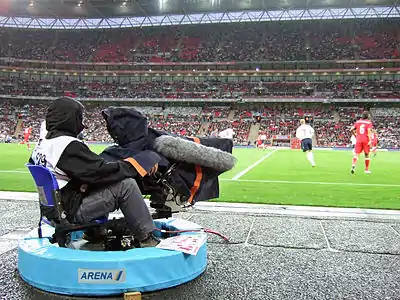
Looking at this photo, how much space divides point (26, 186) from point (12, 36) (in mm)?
53712

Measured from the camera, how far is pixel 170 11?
158 feet

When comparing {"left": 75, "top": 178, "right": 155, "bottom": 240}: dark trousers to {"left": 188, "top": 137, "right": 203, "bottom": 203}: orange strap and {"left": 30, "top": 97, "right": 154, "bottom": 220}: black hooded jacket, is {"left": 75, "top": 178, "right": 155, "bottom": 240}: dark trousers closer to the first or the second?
{"left": 30, "top": 97, "right": 154, "bottom": 220}: black hooded jacket

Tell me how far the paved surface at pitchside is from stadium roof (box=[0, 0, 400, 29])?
42.7m

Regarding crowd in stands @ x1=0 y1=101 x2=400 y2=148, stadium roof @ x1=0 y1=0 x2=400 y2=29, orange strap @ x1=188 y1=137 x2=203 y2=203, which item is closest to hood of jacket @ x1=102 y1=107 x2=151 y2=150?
orange strap @ x1=188 y1=137 x2=203 y2=203

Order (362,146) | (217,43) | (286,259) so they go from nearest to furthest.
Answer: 1. (286,259)
2. (362,146)
3. (217,43)

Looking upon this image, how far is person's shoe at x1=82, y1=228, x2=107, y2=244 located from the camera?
123 inches

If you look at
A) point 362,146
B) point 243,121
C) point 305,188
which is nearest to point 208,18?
point 243,121

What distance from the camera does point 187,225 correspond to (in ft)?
12.2

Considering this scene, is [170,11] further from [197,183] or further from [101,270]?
[101,270]

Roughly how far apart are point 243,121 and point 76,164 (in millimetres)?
41019

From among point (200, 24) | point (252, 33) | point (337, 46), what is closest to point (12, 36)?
point (200, 24)

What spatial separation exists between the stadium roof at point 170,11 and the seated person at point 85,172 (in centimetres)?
4428

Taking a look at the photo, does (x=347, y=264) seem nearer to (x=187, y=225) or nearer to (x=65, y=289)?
(x=187, y=225)

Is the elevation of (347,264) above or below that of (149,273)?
below
